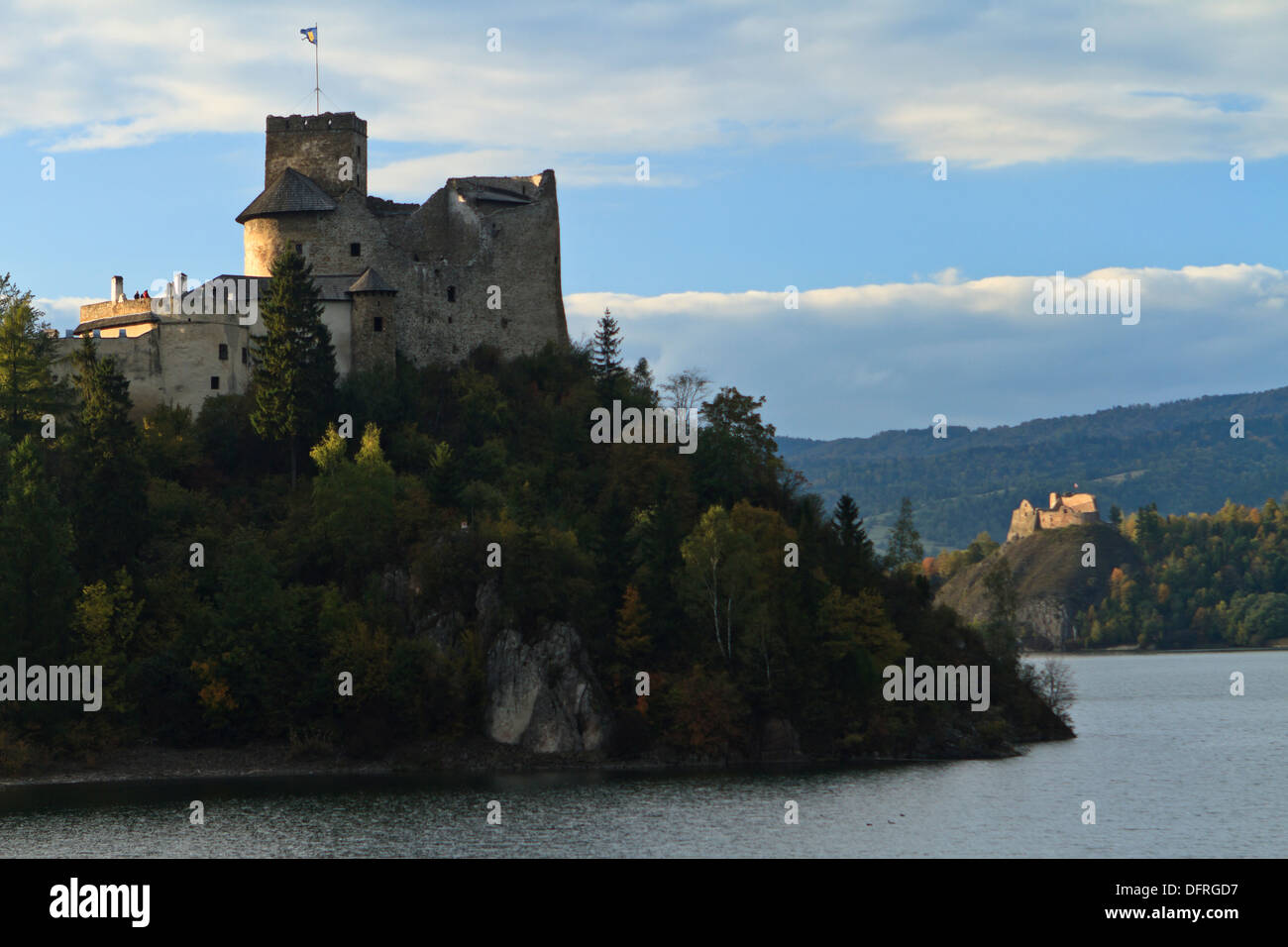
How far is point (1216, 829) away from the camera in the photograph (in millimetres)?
59625

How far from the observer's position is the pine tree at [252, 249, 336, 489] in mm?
80875

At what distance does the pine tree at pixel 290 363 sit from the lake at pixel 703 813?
19.1 m

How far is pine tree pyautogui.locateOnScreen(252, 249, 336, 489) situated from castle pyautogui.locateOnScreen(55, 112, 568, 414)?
3520 millimetres

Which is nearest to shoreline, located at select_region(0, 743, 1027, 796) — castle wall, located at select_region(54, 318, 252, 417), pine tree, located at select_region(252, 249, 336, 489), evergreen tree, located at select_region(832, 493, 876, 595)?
evergreen tree, located at select_region(832, 493, 876, 595)

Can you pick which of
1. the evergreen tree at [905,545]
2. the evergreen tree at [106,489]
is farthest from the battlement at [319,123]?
the evergreen tree at [905,545]

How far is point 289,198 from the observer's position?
89938mm

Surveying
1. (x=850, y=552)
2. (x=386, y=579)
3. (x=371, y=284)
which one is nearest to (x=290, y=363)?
(x=371, y=284)

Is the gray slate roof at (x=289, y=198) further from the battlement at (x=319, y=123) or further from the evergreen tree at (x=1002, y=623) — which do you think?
the evergreen tree at (x=1002, y=623)

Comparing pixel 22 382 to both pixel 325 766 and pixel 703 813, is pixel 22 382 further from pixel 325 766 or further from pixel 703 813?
pixel 703 813

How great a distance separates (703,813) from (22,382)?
41532 millimetres
